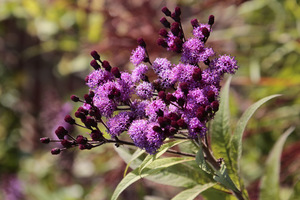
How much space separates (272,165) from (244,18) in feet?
5.68

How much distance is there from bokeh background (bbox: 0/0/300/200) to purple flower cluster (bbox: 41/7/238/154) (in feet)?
2.93

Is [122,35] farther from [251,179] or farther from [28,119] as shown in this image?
[28,119]

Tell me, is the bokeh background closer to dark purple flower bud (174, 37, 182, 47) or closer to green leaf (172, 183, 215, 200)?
green leaf (172, 183, 215, 200)

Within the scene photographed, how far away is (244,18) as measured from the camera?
8.83ft

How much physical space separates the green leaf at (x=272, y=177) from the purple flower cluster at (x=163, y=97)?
1.61 feet

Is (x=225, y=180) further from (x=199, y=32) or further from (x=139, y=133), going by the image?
(x=199, y=32)

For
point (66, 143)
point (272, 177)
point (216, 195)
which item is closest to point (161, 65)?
point (66, 143)

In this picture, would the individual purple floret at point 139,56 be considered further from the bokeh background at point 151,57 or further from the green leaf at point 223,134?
the bokeh background at point 151,57

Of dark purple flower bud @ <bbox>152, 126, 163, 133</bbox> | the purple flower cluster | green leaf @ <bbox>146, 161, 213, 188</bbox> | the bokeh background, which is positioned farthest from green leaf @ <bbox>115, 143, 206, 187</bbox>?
the bokeh background

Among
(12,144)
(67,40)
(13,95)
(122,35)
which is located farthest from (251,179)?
(13,95)

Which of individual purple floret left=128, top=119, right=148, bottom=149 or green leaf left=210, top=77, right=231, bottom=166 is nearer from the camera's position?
individual purple floret left=128, top=119, right=148, bottom=149

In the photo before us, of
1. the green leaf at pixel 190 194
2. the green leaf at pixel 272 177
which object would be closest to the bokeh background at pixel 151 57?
the green leaf at pixel 272 177

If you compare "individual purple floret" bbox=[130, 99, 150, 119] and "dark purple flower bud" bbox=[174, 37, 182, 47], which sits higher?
"dark purple flower bud" bbox=[174, 37, 182, 47]

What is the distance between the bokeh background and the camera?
79.7 inches
